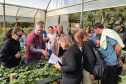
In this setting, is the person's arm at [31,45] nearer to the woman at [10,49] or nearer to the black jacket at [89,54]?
the woman at [10,49]

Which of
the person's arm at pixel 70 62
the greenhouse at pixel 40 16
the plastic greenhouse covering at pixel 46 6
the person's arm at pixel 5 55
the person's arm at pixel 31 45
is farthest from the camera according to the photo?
the plastic greenhouse covering at pixel 46 6

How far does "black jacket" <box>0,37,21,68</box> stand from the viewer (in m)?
2.00

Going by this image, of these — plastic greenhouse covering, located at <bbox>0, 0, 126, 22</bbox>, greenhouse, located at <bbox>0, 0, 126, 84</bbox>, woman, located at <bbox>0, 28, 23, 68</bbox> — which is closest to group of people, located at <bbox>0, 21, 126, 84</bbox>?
woman, located at <bbox>0, 28, 23, 68</bbox>

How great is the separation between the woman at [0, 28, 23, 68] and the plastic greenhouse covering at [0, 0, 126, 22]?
12.0 feet

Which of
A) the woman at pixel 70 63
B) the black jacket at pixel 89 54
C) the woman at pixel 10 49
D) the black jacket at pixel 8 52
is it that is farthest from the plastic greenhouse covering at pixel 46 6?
the black jacket at pixel 8 52

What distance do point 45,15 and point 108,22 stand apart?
12.5 meters

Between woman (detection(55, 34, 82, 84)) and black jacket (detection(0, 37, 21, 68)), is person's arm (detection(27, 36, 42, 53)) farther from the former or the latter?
woman (detection(55, 34, 82, 84))

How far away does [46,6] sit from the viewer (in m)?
7.45

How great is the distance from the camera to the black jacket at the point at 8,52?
6.56ft

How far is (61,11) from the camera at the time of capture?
6.37 m

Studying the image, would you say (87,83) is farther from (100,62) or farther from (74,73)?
(74,73)

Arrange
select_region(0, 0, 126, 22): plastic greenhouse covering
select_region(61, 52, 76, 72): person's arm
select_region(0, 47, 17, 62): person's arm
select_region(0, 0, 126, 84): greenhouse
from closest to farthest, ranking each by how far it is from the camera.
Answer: select_region(61, 52, 76, 72): person's arm
select_region(0, 0, 126, 84): greenhouse
select_region(0, 47, 17, 62): person's arm
select_region(0, 0, 126, 22): plastic greenhouse covering

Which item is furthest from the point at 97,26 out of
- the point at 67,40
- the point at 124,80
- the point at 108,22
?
the point at 108,22

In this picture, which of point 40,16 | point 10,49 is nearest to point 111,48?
point 10,49
